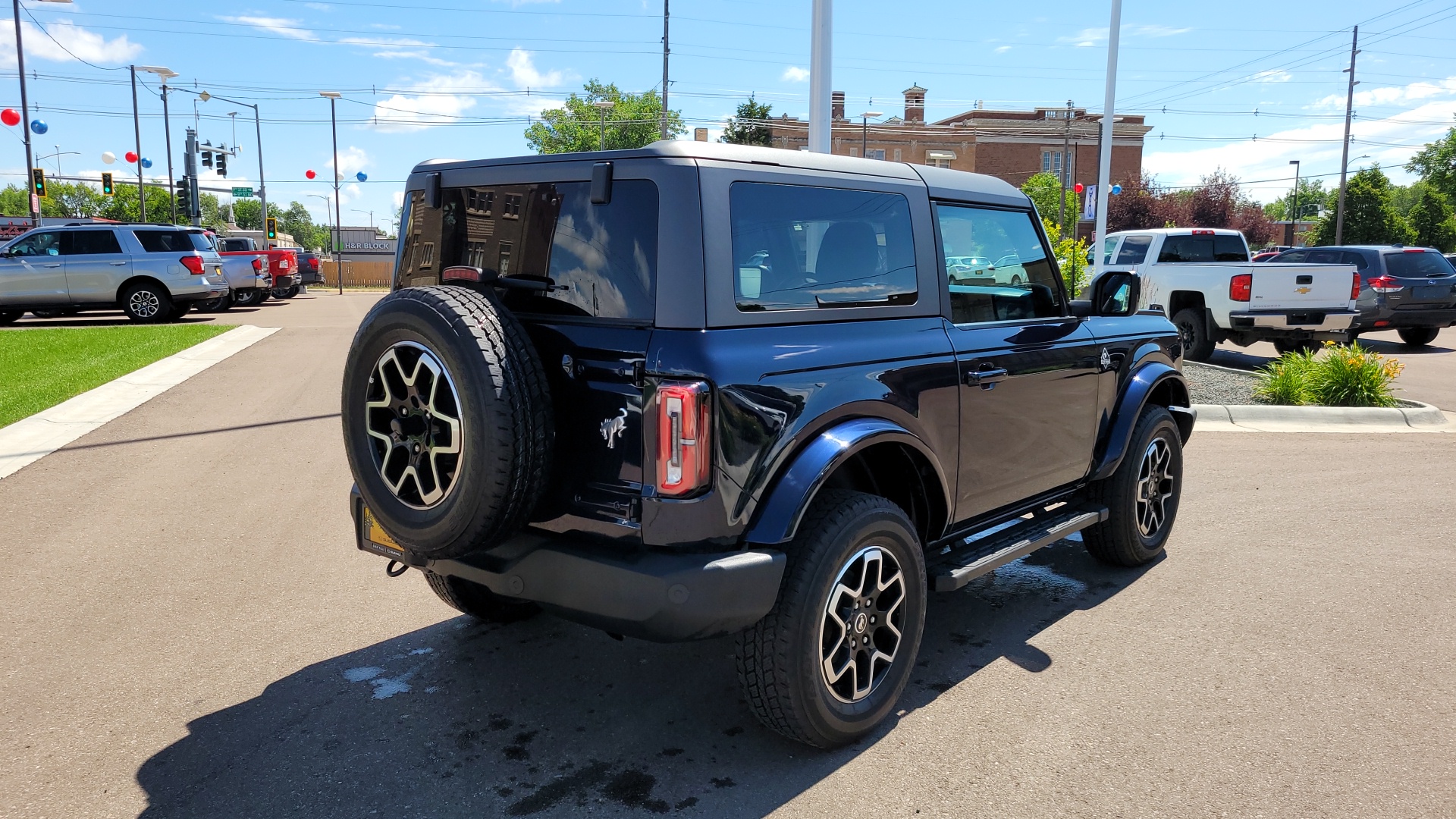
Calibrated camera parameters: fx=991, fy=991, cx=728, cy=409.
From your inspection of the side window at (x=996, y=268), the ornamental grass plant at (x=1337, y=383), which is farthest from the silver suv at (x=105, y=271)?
the side window at (x=996, y=268)

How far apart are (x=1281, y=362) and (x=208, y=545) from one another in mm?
11151

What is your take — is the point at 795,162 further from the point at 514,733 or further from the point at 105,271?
the point at 105,271

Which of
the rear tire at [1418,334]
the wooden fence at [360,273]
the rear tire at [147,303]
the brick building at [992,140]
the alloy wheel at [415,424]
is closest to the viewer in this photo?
the alloy wheel at [415,424]

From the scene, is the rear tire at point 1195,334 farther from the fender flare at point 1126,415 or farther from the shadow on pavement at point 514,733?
the shadow on pavement at point 514,733

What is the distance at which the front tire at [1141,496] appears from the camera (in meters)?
5.11

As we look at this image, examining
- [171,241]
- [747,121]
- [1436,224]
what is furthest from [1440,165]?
[171,241]

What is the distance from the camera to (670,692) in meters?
3.83

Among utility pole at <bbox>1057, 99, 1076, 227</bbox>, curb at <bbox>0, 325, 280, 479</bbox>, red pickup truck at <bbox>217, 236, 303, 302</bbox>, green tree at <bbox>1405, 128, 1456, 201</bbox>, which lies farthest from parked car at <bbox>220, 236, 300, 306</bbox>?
green tree at <bbox>1405, 128, 1456, 201</bbox>

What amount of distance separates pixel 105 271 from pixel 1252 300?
801 inches

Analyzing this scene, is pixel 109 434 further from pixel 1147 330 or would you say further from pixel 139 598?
pixel 1147 330

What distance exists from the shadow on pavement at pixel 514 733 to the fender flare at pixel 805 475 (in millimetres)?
831

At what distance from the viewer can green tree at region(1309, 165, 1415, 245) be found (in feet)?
169

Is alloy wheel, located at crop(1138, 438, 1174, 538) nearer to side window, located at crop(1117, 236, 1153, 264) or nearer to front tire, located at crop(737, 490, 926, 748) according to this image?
front tire, located at crop(737, 490, 926, 748)

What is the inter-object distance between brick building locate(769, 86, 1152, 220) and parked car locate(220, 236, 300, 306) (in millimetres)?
50835
